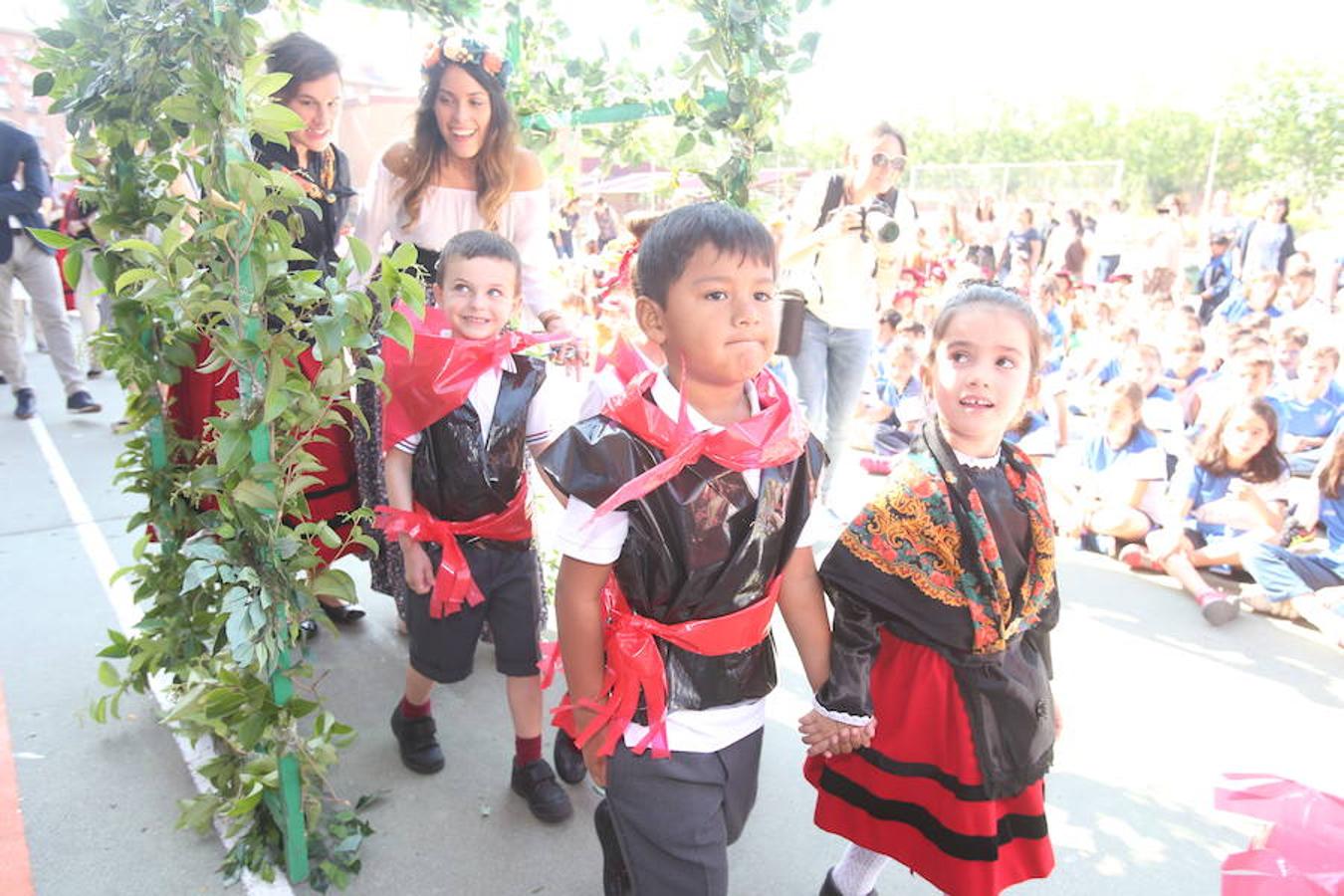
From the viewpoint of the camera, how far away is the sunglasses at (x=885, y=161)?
141 inches

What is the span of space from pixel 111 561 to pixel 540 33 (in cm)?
286

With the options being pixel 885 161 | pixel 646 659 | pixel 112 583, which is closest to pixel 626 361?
pixel 646 659

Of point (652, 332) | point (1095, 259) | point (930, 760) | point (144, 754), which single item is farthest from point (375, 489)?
point (1095, 259)

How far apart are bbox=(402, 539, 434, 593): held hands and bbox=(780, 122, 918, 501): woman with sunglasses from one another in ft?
6.98

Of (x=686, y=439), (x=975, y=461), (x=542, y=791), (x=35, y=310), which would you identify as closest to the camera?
(x=686, y=439)

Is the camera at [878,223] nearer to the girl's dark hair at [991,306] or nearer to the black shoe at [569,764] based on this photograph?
the girl's dark hair at [991,306]

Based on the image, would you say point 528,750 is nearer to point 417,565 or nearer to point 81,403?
point 417,565

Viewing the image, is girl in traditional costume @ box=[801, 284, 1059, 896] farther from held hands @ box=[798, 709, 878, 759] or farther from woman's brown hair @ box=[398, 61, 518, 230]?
woman's brown hair @ box=[398, 61, 518, 230]

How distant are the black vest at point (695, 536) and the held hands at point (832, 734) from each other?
0.13m

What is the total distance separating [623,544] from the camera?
5.03 feet

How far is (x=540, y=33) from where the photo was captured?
3.30 m

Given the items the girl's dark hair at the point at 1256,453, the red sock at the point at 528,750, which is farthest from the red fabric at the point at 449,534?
the girl's dark hair at the point at 1256,453

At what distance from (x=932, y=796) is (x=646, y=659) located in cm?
66

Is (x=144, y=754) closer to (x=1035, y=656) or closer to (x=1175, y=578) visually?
(x=1035, y=656)
